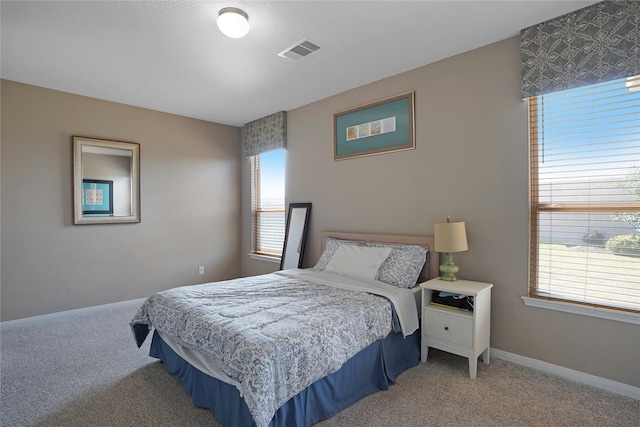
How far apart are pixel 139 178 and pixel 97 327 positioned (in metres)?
1.92

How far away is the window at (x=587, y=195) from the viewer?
7.02ft

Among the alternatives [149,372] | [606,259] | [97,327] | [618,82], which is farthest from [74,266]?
[618,82]

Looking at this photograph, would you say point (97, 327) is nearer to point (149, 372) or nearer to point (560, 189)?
point (149, 372)

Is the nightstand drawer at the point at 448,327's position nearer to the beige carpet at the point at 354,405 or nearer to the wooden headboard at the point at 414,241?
the beige carpet at the point at 354,405

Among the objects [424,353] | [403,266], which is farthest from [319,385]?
[403,266]

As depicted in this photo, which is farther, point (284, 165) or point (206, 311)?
point (284, 165)

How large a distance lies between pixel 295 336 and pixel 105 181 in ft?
11.9

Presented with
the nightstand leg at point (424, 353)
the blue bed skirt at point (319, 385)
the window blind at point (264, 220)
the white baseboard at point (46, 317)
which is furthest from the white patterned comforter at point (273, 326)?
the window blind at point (264, 220)

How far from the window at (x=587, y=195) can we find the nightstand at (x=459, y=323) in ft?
1.56

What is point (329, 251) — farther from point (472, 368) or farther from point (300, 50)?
point (300, 50)

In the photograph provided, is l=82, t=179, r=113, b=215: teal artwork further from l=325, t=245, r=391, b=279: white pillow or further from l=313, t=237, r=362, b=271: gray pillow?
l=325, t=245, r=391, b=279: white pillow

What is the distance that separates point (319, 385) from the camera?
189 centimetres

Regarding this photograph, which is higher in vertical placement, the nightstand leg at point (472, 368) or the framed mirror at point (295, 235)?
the framed mirror at point (295, 235)

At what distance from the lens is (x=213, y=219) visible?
5.05 metres
